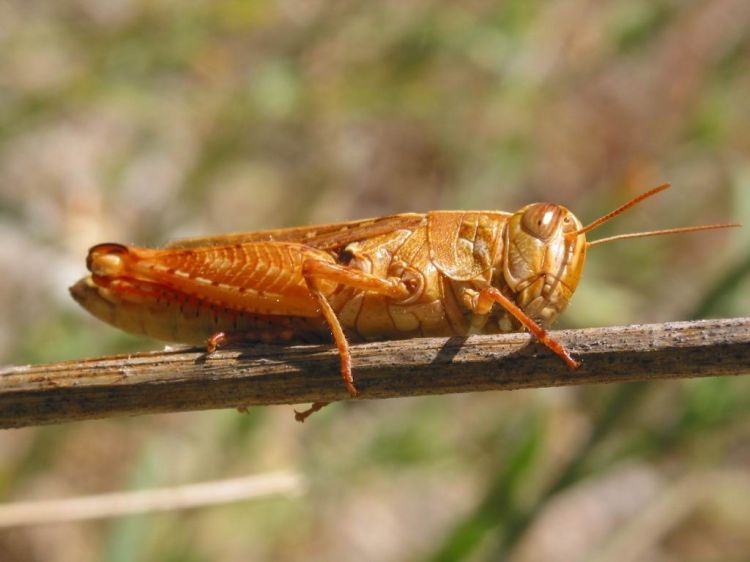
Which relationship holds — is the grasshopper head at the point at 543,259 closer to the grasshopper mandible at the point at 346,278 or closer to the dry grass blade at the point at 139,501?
the grasshopper mandible at the point at 346,278

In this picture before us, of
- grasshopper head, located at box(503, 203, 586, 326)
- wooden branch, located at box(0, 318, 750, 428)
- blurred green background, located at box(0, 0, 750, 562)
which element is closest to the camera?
wooden branch, located at box(0, 318, 750, 428)

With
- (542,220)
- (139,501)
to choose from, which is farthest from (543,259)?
(139,501)

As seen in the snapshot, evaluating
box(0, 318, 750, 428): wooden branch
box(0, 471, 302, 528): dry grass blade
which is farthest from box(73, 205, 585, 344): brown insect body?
box(0, 318, 750, 428): wooden branch

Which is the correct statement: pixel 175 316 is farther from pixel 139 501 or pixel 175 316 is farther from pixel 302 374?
pixel 302 374

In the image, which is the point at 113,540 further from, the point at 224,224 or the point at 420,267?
the point at 224,224

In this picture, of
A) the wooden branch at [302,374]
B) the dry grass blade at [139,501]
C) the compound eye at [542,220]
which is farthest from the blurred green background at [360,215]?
the wooden branch at [302,374]

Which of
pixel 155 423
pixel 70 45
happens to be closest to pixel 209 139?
pixel 70 45

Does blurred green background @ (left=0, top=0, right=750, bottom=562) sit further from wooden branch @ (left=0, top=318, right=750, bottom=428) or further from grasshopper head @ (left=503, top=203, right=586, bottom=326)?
wooden branch @ (left=0, top=318, right=750, bottom=428)

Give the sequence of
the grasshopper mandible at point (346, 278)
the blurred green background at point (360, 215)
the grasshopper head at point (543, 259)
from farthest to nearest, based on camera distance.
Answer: the blurred green background at point (360, 215), the grasshopper mandible at point (346, 278), the grasshopper head at point (543, 259)
